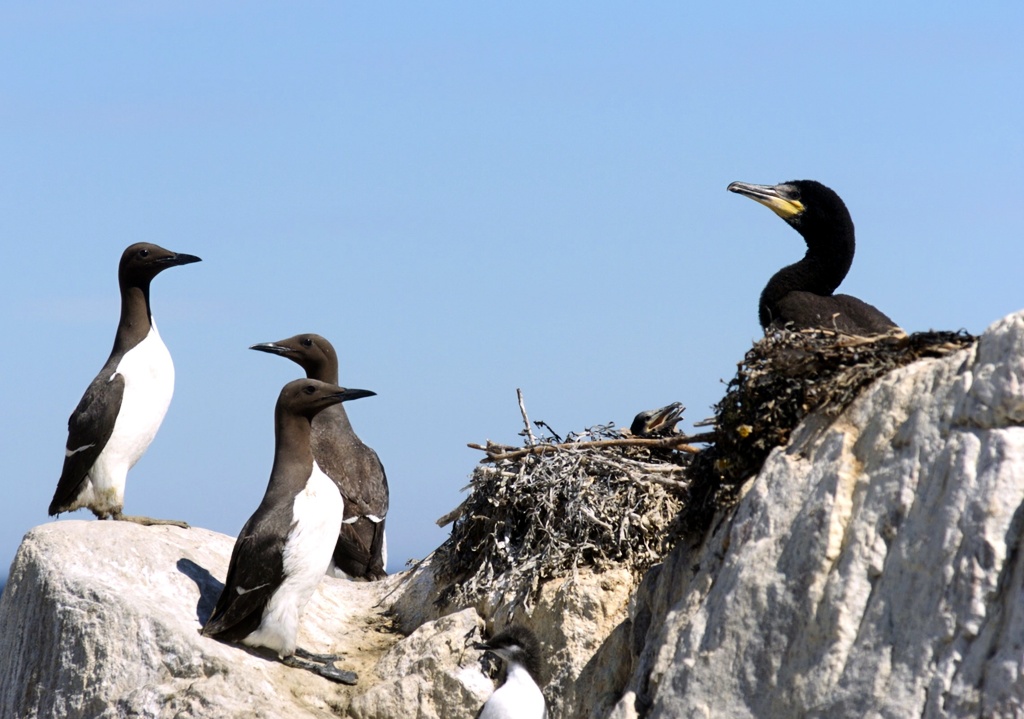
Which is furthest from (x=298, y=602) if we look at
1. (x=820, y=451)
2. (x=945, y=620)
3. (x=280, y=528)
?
(x=945, y=620)

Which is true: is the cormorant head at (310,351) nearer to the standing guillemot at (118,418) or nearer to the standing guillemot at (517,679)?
the standing guillemot at (118,418)

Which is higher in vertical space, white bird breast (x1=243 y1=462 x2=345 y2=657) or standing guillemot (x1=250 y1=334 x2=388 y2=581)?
standing guillemot (x1=250 y1=334 x2=388 y2=581)

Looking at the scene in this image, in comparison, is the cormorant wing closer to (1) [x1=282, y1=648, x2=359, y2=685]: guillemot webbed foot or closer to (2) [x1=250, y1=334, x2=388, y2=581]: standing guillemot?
(2) [x1=250, y1=334, x2=388, y2=581]: standing guillemot

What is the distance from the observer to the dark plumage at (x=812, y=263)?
32.4ft

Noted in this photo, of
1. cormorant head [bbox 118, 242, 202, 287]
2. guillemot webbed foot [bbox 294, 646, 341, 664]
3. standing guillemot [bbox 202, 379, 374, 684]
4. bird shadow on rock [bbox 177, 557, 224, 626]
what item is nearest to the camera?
standing guillemot [bbox 202, 379, 374, 684]

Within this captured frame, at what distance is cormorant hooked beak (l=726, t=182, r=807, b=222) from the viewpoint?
→ 1083cm

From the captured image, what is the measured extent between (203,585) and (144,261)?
11.4ft

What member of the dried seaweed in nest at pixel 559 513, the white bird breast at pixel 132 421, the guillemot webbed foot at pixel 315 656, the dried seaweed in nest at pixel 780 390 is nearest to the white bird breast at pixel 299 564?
the guillemot webbed foot at pixel 315 656

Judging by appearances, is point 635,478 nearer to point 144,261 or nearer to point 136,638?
point 136,638

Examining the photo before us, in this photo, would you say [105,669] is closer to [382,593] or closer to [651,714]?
[382,593]

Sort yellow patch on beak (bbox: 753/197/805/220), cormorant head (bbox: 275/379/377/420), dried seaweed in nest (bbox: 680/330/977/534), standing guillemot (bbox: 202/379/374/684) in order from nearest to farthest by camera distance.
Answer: dried seaweed in nest (bbox: 680/330/977/534)
standing guillemot (bbox: 202/379/374/684)
cormorant head (bbox: 275/379/377/420)
yellow patch on beak (bbox: 753/197/805/220)

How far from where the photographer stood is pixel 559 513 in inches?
380

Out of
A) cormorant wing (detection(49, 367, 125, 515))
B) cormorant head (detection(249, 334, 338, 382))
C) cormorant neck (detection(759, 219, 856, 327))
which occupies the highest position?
cormorant neck (detection(759, 219, 856, 327))

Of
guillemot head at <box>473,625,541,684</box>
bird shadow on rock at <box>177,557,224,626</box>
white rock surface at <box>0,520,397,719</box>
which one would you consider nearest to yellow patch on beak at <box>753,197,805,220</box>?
guillemot head at <box>473,625,541,684</box>
